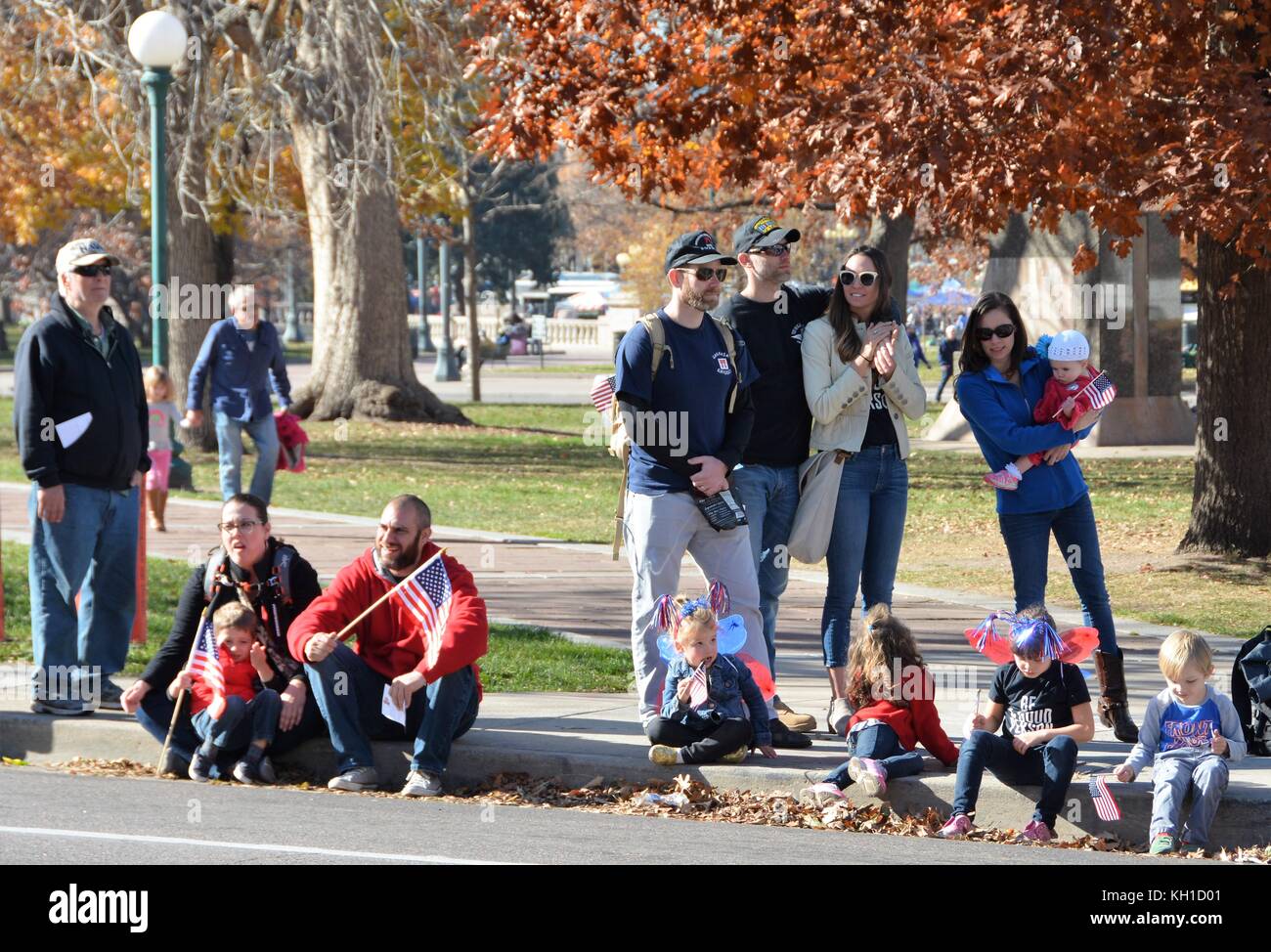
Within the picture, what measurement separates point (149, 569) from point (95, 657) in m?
4.63

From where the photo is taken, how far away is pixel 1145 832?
6.70 m

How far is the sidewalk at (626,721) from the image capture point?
6.86 metres

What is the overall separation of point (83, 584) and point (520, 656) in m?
2.47

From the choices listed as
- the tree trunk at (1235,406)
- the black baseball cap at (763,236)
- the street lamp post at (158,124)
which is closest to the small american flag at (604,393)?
the black baseball cap at (763,236)

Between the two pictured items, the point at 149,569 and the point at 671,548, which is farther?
the point at 149,569

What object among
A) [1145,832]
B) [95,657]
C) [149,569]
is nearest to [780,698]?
[1145,832]

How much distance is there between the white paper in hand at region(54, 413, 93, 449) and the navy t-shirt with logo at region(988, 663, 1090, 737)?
4095 millimetres

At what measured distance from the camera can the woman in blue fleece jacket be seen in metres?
7.82

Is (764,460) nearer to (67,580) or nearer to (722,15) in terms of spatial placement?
(67,580)

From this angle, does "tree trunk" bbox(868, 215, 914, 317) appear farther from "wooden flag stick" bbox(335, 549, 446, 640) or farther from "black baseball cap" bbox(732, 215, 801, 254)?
"wooden flag stick" bbox(335, 549, 446, 640)

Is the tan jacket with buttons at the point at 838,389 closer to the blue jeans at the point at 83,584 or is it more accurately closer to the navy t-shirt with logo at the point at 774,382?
the navy t-shirt with logo at the point at 774,382

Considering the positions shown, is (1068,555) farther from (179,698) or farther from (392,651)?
(179,698)

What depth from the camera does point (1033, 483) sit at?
7859 mm

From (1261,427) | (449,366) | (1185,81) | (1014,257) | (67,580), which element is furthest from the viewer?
(449,366)
